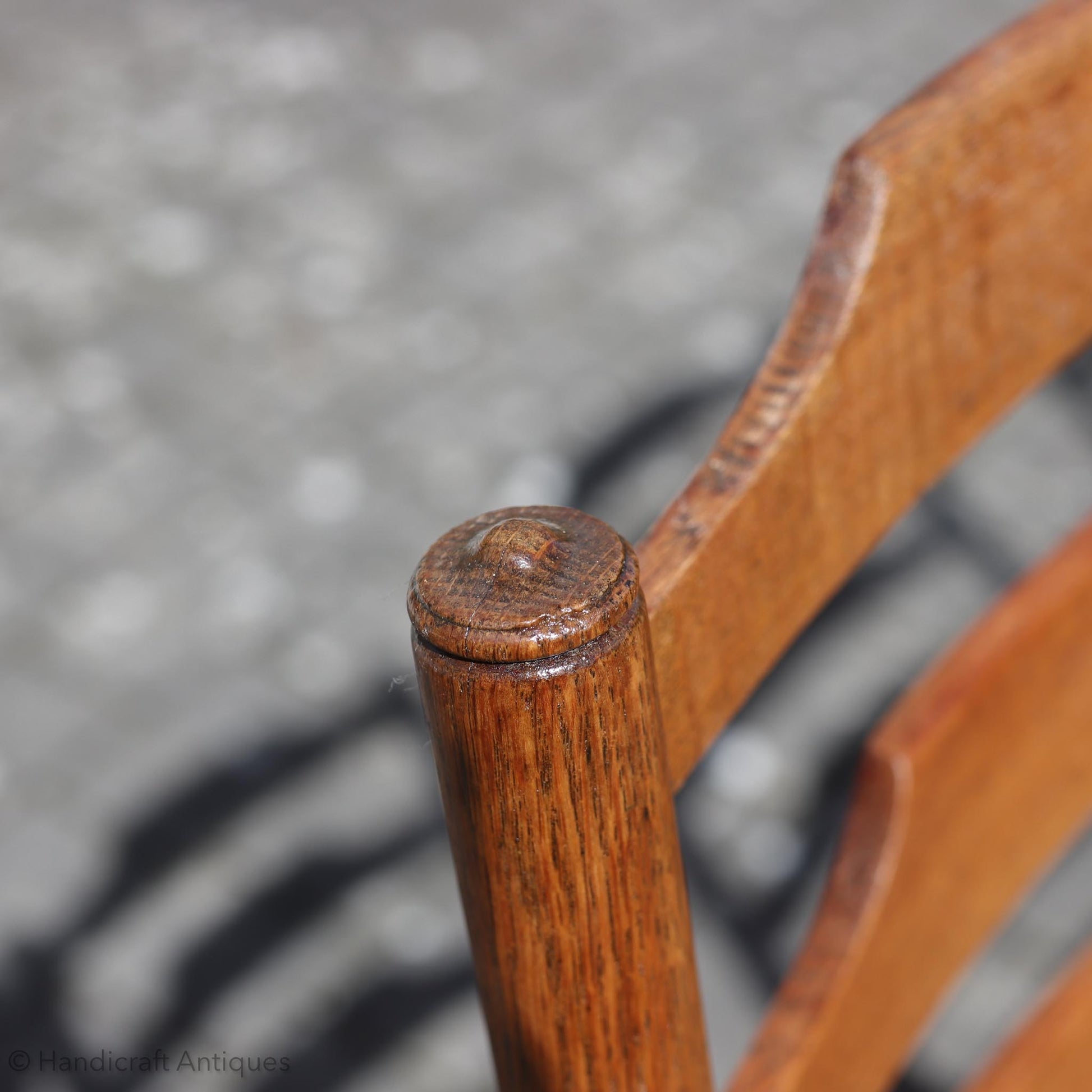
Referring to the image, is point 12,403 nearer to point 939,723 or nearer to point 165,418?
point 165,418

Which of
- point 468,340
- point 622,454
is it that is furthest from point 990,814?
point 468,340

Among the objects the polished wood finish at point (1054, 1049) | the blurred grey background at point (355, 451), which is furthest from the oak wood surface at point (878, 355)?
the blurred grey background at point (355, 451)

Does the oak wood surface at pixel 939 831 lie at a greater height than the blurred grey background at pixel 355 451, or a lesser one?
greater

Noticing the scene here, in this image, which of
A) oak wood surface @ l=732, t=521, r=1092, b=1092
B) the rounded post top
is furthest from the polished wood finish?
the rounded post top

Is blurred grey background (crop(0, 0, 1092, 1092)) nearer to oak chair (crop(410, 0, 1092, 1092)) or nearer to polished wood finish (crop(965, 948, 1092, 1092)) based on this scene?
polished wood finish (crop(965, 948, 1092, 1092))

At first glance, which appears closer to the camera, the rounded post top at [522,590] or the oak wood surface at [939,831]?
the rounded post top at [522,590]

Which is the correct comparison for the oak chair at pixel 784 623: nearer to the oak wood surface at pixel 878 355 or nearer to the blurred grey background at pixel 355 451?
the oak wood surface at pixel 878 355

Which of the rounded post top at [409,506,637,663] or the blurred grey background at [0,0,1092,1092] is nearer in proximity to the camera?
the rounded post top at [409,506,637,663]
